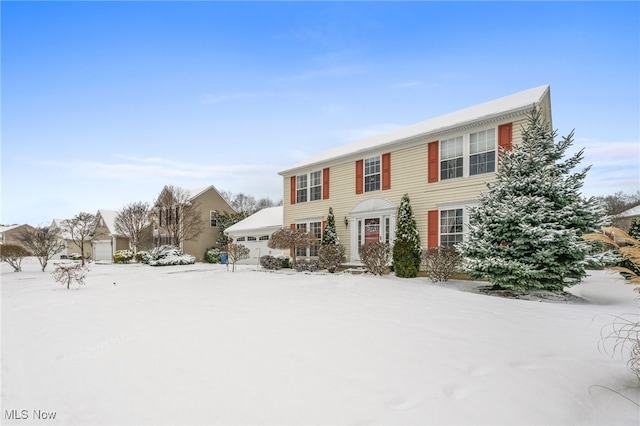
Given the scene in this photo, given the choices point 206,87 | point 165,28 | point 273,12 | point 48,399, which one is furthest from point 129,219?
point 48,399

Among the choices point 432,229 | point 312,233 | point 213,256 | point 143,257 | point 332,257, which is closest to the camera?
point 432,229

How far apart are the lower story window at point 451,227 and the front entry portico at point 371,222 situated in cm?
205

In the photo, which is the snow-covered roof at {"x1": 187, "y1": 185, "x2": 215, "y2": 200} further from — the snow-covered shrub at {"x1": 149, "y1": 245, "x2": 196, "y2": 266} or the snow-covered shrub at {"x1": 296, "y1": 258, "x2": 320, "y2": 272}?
the snow-covered shrub at {"x1": 296, "y1": 258, "x2": 320, "y2": 272}

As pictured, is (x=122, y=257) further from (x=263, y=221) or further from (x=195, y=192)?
(x=263, y=221)

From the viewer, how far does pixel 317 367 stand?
10.4 feet

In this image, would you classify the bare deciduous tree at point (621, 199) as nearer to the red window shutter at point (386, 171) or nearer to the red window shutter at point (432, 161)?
the red window shutter at point (432, 161)

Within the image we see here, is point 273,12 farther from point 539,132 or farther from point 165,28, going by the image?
point 539,132

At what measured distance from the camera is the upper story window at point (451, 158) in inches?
476

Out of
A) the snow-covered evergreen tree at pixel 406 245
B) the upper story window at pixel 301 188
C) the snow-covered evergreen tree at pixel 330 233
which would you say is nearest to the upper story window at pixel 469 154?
the snow-covered evergreen tree at pixel 406 245

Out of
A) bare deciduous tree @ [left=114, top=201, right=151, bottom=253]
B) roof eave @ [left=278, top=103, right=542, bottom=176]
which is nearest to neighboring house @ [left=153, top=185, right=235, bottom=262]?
bare deciduous tree @ [left=114, top=201, right=151, bottom=253]

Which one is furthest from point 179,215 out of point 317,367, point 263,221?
point 317,367

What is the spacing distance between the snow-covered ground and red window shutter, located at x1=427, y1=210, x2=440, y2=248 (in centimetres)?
620

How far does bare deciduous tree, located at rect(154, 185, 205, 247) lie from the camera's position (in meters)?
26.7

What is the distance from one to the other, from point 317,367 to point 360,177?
1274 cm
